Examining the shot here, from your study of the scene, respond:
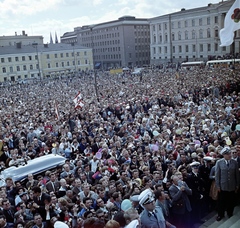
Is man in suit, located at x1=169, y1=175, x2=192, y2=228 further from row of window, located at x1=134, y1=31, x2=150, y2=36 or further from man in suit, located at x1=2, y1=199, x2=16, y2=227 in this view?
row of window, located at x1=134, y1=31, x2=150, y2=36

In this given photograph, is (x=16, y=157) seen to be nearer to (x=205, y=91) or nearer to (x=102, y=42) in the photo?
(x=205, y=91)

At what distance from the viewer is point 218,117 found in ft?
47.0

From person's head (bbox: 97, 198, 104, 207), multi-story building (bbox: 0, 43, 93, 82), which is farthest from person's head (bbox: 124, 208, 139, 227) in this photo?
multi-story building (bbox: 0, 43, 93, 82)

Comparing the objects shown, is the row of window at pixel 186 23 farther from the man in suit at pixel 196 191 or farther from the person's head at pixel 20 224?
the person's head at pixel 20 224

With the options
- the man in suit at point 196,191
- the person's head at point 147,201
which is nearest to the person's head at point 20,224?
the person's head at point 147,201

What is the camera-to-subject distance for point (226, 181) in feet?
22.7

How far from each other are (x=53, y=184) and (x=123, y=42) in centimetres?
8789

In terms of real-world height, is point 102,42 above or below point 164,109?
above

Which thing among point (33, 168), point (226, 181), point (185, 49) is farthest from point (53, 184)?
point (185, 49)

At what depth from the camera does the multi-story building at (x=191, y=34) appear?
222ft

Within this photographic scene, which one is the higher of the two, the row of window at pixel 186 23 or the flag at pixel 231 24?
the row of window at pixel 186 23

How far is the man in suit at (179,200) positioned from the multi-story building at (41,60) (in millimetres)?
68195

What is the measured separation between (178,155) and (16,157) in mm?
5575

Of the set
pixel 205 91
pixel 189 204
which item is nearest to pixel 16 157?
pixel 189 204
